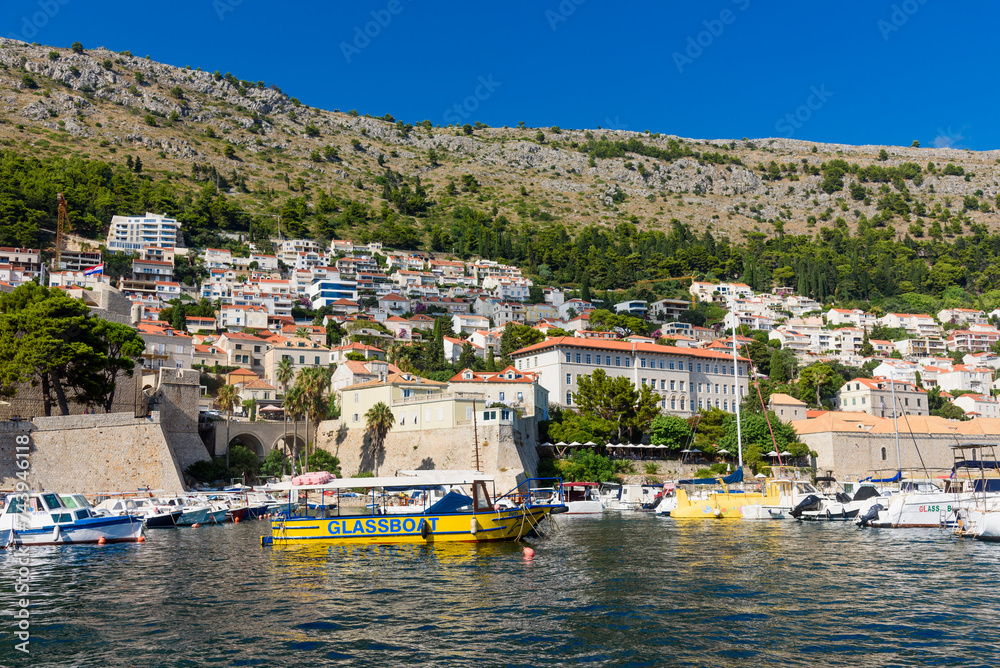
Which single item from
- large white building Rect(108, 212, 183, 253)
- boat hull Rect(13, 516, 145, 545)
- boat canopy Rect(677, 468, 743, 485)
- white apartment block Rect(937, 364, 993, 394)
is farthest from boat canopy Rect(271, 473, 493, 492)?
large white building Rect(108, 212, 183, 253)

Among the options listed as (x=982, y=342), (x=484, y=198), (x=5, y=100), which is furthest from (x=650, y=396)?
(x=5, y=100)

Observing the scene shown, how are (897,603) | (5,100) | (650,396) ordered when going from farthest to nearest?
(5,100)
(650,396)
(897,603)

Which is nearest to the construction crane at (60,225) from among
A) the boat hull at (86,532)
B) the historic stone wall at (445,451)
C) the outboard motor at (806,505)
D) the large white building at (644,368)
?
the large white building at (644,368)

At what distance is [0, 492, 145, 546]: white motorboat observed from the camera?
2760cm

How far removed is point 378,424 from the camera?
2130 inches

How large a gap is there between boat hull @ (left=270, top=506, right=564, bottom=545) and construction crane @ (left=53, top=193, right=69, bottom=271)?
90.7 meters

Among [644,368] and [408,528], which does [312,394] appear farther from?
[644,368]

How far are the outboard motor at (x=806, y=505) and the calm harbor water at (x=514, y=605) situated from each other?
40.9 ft

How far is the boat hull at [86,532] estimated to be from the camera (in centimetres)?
2783

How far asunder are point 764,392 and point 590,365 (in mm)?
20827

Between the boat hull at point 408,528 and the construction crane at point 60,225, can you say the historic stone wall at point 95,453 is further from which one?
the construction crane at point 60,225

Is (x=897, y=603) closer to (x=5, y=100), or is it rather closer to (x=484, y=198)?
(x=484, y=198)

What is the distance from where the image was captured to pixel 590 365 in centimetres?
7206

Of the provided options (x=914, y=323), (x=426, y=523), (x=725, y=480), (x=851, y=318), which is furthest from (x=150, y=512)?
(x=914, y=323)
